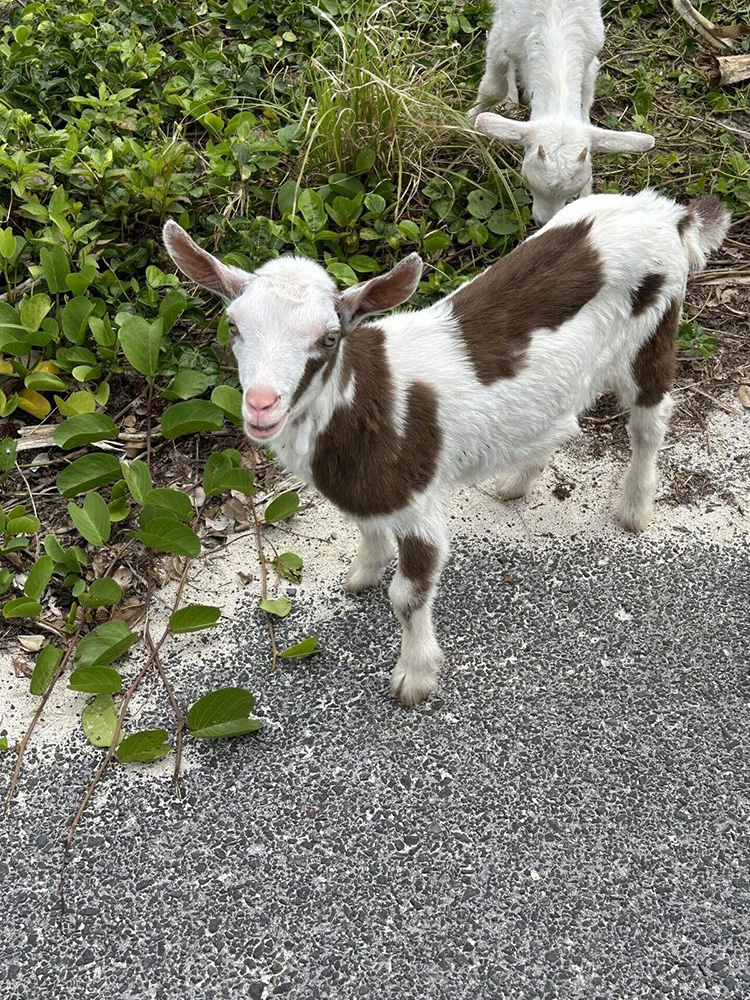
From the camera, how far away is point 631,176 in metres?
4.71

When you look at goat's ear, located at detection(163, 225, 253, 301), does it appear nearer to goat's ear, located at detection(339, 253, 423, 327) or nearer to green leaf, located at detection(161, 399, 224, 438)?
goat's ear, located at detection(339, 253, 423, 327)

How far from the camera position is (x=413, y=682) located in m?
3.07

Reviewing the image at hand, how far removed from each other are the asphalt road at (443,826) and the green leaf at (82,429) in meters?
0.89

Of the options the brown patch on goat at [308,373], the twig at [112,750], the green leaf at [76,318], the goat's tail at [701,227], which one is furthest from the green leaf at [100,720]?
the goat's tail at [701,227]

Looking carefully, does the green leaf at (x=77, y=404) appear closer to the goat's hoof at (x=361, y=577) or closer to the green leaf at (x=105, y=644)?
the green leaf at (x=105, y=644)

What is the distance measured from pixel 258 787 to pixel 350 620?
69 centimetres

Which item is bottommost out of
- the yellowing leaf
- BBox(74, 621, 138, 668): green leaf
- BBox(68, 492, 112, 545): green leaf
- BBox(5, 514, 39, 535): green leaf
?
BBox(74, 621, 138, 668): green leaf

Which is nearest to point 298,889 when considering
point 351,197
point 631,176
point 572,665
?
point 572,665

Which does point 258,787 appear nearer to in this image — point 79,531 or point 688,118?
point 79,531

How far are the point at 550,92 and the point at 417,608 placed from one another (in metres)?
2.69

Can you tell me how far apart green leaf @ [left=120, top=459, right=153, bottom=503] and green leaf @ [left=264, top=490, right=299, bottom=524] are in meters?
0.44

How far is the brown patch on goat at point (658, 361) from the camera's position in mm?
3210

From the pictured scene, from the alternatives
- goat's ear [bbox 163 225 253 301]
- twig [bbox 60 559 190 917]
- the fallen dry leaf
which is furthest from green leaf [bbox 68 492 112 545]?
goat's ear [bbox 163 225 253 301]

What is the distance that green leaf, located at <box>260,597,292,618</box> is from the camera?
328 cm
